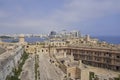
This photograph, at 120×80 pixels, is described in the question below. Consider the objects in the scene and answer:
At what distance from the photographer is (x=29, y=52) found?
301 feet

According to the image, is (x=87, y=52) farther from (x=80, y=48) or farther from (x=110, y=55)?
(x=110, y=55)

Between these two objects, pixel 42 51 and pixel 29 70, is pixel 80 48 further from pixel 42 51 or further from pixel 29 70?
pixel 29 70

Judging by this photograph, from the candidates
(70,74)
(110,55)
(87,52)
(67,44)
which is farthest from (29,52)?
(70,74)

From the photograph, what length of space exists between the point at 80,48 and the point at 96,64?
990 cm

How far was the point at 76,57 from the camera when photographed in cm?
8662

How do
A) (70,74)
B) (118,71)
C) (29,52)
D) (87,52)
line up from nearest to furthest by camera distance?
(70,74) → (118,71) → (87,52) → (29,52)

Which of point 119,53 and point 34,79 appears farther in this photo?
point 119,53

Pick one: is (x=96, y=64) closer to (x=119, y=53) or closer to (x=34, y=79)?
(x=119, y=53)

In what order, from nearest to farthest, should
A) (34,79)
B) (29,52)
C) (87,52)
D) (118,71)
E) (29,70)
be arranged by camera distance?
(34,79) → (29,70) → (118,71) → (87,52) → (29,52)

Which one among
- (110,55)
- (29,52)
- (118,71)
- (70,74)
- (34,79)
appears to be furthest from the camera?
(29,52)

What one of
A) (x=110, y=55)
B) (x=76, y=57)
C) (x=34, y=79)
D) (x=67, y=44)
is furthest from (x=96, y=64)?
(x=34, y=79)

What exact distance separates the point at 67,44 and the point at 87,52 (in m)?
15.1

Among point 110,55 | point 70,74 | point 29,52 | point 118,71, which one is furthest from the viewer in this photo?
point 29,52

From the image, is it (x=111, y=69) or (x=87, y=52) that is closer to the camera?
(x=111, y=69)
